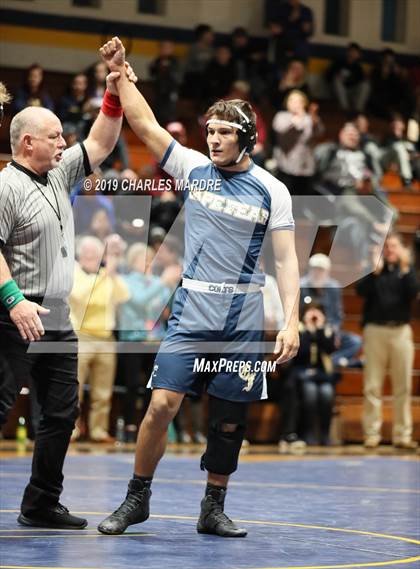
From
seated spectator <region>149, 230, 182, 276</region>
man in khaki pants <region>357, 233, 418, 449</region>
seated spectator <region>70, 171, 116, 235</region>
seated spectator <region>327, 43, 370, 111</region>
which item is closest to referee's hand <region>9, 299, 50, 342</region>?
seated spectator <region>70, 171, 116, 235</region>

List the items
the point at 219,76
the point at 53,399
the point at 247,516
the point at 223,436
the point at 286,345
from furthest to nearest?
the point at 219,76 → the point at 247,516 → the point at 53,399 → the point at 223,436 → the point at 286,345

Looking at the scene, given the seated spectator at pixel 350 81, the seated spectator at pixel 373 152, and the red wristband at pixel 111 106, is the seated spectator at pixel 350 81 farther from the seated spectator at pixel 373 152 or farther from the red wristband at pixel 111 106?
the red wristband at pixel 111 106

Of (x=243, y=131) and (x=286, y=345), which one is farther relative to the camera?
(x=243, y=131)

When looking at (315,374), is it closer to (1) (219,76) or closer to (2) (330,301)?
(2) (330,301)

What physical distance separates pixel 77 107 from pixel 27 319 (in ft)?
30.2

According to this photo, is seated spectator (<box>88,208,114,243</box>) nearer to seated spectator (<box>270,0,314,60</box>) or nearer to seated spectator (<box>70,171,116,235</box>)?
seated spectator (<box>70,171,116,235</box>)

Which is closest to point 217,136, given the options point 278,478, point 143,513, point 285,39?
point 143,513

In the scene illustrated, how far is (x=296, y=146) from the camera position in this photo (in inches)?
599

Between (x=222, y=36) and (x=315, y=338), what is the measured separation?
8.86 metres

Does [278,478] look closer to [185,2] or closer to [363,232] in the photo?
[363,232]

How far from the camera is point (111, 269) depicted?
1182 cm

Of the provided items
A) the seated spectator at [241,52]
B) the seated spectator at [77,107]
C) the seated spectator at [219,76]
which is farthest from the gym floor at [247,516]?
the seated spectator at [241,52]

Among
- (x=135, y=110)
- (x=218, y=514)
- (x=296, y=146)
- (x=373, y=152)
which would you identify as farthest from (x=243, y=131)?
(x=373, y=152)

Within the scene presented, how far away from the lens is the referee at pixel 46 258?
6.26 m
